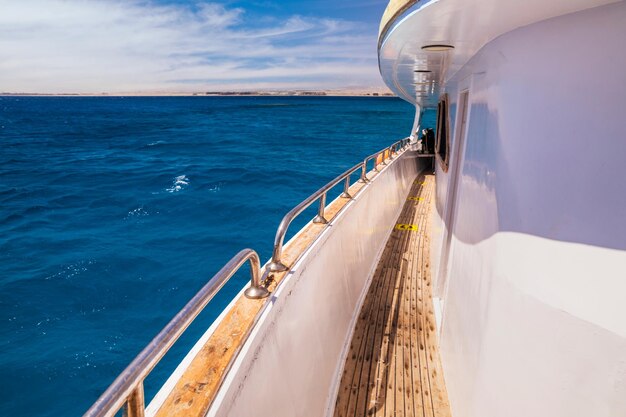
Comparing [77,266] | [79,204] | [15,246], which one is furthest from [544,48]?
[79,204]

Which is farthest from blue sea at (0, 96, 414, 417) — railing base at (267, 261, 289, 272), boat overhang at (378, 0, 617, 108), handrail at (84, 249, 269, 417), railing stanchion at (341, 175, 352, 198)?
boat overhang at (378, 0, 617, 108)

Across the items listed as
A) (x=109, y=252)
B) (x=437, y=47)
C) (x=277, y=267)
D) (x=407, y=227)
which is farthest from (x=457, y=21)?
(x=109, y=252)

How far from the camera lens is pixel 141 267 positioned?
10.9m

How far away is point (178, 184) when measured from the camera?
19.9 meters

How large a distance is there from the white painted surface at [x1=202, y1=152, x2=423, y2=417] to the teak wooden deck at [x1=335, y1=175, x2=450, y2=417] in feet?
0.51

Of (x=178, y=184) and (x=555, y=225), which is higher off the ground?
(x=555, y=225)

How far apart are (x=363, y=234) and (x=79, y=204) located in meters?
16.2

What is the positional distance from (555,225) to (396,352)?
2.62m

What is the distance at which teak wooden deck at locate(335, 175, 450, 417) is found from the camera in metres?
3.17

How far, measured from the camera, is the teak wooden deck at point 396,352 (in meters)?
3.17

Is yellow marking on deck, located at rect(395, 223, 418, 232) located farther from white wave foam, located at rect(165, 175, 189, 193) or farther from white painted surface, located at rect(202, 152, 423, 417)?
white wave foam, located at rect(165, 175, 189, 193)

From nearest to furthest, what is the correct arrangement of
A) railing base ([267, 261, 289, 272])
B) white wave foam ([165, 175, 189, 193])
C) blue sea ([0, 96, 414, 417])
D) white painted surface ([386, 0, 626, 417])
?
white painted surface ([386, 0, 626, 417]), railing base ([267, 261, 289, 272]), blue sea ([0, 96, 414, 417]), white wave foam ([165, 175, 189, 193])

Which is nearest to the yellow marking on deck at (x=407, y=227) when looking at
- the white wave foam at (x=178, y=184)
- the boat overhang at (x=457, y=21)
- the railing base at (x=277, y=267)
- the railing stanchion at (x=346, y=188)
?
the railing stanchion at (x=346, y=188)

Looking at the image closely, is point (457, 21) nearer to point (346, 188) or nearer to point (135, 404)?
point (135, 404)
